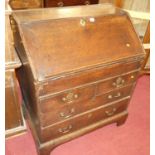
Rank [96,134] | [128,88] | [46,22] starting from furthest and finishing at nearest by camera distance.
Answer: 1. [96,134]
2. [128,88]
3. [46,22]

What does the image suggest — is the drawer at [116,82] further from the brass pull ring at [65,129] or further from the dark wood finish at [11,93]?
the dark wood finish at [11,93]

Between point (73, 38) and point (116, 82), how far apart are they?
1.74 ft

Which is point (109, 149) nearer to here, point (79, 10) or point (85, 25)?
point (85, 25)

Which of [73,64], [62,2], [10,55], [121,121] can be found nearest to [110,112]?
[121,121]

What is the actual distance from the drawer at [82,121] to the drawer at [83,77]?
0.35 metres

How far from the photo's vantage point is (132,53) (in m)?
1.42

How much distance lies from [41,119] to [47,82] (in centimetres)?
32

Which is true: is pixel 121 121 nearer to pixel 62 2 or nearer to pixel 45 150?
pixel 45 150

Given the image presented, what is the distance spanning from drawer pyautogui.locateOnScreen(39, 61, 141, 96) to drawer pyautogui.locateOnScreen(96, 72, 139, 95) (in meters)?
0.06

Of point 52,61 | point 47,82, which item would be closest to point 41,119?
point 47,82

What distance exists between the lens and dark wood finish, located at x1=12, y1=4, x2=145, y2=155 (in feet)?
3.77

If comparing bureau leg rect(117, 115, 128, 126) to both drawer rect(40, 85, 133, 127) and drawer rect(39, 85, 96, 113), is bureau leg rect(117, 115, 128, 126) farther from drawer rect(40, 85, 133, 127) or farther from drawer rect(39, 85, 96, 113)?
drawer rect(39, 85, 96, 113)

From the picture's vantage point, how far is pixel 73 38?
1.26 metres

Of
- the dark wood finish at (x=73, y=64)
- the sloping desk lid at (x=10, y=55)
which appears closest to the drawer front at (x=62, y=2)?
the dark wood finish at (x=73, y=64)
